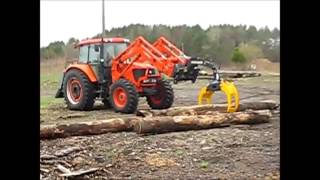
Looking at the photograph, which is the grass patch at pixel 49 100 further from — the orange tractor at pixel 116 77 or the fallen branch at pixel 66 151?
the fallen branch at pixel 66 151

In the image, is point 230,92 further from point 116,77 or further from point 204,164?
point 204,164

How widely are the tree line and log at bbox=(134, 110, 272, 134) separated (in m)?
0.57

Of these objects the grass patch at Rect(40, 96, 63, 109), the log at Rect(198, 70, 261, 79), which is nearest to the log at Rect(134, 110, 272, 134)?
the log at Rect(198, 70, 261, 79)

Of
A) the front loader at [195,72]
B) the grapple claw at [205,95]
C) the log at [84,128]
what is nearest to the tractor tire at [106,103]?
the front loader at [195,72]

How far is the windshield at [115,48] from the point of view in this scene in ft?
17.6

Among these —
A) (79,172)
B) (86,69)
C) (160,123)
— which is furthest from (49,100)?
(79,172)

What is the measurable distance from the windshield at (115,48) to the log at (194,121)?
1.47 metres

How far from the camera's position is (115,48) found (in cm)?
538

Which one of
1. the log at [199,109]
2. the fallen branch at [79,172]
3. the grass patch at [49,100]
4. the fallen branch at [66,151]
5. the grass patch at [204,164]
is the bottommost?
the fallen branch at [79,172]

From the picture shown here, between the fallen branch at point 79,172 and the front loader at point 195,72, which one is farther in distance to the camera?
the front loader at point 195,72

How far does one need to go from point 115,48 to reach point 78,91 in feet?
2.15

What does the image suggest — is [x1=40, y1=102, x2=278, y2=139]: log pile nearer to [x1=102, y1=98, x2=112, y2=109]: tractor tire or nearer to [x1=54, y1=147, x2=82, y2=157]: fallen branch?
[x1=54, y1=147, x2=82, y2=157]: fallen branch

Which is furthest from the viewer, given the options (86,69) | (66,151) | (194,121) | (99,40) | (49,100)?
(49,100)

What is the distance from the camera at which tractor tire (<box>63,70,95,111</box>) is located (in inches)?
210
